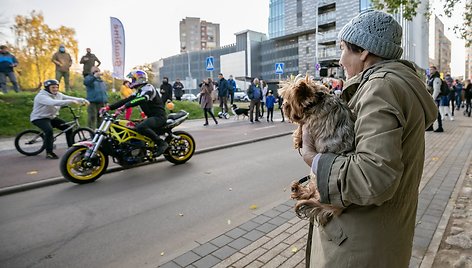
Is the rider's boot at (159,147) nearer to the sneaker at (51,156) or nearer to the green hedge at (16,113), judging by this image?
the sneaker at (51,156)

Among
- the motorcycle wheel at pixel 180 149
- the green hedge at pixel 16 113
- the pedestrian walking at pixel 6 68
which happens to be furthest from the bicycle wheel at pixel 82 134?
the pedestrian walking at pixel 6 68

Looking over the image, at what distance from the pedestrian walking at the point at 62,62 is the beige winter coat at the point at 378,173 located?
16.8 m

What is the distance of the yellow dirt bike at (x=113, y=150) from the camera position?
613 centimetres

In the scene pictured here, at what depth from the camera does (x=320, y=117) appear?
1.35m

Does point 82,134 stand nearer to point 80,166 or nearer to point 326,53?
point 80,166

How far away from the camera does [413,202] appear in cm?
146

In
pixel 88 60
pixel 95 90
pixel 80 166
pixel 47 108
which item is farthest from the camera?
pixel 88 60

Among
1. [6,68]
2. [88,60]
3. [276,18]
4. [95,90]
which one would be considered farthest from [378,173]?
[276,18]

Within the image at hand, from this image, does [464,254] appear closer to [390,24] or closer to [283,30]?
[390,24]

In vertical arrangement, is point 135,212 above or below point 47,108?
below

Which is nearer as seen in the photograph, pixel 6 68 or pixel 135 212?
pixel 135 212

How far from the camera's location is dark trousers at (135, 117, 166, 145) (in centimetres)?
694

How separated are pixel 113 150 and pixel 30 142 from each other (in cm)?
389

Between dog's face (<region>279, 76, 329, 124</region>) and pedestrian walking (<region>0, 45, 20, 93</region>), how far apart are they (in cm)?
1617
